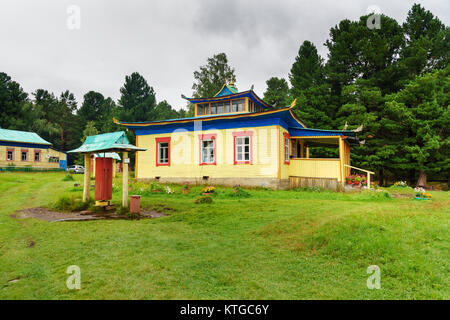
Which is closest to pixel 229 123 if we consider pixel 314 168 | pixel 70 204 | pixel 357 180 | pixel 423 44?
pixel 314 168

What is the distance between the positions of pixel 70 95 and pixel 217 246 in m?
75.3

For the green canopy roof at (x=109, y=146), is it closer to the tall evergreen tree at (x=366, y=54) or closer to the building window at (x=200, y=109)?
the building window at (x=200, y=109)

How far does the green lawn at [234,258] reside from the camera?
3.43 m

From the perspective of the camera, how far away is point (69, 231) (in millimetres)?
6566

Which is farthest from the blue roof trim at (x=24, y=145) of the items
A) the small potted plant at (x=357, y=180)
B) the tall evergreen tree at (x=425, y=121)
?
the tall evergreen tree at (x=425, y=121)

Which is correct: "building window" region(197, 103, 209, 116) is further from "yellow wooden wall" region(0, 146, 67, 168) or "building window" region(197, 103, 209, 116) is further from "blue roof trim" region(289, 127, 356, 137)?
"yellow wooden wall" region(0, 146, 67, 168)

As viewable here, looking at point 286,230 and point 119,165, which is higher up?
point 119,165

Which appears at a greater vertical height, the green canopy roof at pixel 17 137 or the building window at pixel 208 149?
the green canopy roof at pixel 17 137

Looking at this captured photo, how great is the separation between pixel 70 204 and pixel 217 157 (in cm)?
953

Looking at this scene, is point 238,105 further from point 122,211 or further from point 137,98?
point 137,98

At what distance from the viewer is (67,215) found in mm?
9016

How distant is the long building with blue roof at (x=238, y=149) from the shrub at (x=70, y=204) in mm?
8218
